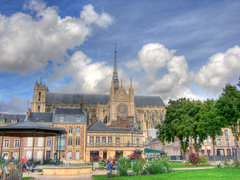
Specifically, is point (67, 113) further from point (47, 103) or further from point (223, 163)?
point (47, 103)

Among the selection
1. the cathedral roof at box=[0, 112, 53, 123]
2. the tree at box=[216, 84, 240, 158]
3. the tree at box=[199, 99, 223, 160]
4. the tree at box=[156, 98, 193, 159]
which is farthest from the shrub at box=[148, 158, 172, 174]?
the cathedral roof at box=[0, 112, 53, 123]

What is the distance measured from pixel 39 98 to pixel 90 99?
2013cm

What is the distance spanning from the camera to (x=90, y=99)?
103 meters

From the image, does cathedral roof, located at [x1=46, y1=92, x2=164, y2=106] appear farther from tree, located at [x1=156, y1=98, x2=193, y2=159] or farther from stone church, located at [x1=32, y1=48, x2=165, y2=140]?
tree, located at [x1=156, y1=98, x2=193, y2=159]

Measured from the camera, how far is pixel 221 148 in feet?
172

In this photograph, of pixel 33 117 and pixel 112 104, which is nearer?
pixel 33 117

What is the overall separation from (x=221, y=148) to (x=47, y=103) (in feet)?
213

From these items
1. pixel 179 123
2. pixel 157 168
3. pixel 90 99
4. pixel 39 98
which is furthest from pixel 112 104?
pixel 157 168

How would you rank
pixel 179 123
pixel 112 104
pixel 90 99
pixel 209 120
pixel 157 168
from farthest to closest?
pixel 90 99, pixel 112 104, pixel 179 123, pixel 209 120, pixel 157 168

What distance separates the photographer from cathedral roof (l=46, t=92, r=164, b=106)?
3860 inches

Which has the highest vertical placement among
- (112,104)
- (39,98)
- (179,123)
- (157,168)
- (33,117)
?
(39,98)

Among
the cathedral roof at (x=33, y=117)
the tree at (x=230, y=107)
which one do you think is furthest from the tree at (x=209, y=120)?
the cathedral roof at (x=33, y=117)

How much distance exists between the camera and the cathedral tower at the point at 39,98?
303 ft

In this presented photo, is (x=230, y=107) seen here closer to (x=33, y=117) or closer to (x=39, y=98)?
(x=33, y=117)
